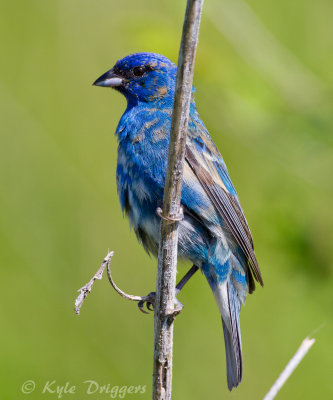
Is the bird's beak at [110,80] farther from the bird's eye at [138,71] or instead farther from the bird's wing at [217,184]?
the bird's wing at [217,184]

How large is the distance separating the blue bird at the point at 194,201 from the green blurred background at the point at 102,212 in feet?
0.61

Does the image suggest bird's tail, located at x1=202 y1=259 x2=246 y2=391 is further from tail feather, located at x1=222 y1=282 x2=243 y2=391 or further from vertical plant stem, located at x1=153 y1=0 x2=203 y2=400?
vertical plant stem, located at x1=153 y1=0 x2=203 y2=400

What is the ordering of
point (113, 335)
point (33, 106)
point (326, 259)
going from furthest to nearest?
point (33, 106) < point (113, 335) < point (326, 259)

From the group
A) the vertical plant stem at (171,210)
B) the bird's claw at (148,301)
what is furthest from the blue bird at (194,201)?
the vertical plant stem at (171,210)

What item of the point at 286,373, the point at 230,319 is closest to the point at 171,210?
the point at 286,373

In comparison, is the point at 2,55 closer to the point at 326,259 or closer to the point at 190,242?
the point at 190,242

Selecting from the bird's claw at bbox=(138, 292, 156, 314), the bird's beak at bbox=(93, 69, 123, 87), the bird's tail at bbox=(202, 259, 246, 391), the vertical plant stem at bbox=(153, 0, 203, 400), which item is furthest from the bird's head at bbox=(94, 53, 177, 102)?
the vertical plant stem at bbox=(153, 0, 203, 400)

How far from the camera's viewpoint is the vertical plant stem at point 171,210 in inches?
86.0

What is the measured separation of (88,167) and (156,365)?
2.51 meters

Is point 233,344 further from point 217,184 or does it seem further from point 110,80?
point 110,80

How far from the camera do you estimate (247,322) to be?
467cm

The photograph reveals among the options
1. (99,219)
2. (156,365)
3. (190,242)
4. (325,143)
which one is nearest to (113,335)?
(99,219)

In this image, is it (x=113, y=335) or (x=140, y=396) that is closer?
(x=140, y=396)

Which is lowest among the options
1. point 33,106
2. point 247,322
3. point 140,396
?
point 140,396
